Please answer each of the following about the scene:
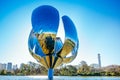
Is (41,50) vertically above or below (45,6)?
below

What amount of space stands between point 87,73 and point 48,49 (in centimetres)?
5495

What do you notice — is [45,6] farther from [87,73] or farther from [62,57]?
[87,73]

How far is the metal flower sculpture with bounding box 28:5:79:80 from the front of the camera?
50.5 feet

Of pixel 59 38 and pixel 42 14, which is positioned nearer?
pixel 42 14

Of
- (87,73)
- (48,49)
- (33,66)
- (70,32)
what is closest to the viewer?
(48,49)

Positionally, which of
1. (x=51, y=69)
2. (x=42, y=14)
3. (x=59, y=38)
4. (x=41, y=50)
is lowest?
(x=51, y=69)

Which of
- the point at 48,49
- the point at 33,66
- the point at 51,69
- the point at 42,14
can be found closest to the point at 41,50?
the point at 48,49

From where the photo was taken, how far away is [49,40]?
50.5 feet

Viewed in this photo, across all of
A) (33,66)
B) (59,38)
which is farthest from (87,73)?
(59,38)

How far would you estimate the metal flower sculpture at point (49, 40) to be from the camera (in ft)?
50.5

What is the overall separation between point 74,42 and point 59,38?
4.37 ft

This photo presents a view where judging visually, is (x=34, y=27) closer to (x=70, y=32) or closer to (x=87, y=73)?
(x=70, y=32)

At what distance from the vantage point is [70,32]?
16375 mm

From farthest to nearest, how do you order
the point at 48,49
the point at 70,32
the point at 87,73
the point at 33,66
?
the point at 33,66, the point at 87,73, the point at 70,32, the point at 48,49
